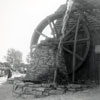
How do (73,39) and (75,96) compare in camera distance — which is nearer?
→ (75,96)

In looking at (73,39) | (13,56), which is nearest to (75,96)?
(73,39)

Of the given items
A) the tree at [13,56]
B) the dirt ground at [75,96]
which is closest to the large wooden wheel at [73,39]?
the dirt ground at [75,96]

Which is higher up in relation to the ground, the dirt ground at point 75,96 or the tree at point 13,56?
the tree at point 13,56

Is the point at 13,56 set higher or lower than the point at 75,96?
higher

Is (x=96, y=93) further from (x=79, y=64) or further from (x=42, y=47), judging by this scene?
(x=42, y=47)

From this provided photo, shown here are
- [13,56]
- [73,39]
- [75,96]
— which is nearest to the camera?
[75,96]

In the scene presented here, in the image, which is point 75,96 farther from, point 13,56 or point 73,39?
point 13,56

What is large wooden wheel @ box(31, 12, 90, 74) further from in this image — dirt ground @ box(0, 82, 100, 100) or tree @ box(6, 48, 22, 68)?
tree @ box(6, 48, 22, 68)

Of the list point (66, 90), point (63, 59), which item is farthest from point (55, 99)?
point (63, 59)

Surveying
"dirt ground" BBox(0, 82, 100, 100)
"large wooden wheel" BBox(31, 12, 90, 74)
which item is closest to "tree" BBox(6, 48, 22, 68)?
"large wooden wheel" BBox(31, 12, 90, 74)

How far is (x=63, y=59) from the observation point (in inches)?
353

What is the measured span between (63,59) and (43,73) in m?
1.02

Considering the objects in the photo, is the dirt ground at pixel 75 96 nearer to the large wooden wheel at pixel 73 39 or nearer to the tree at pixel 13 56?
the large wooden wheel at pixel 73 39

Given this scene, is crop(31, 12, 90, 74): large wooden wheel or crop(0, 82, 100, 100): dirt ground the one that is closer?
crop(0, 82, 100, 100): dirt ground
